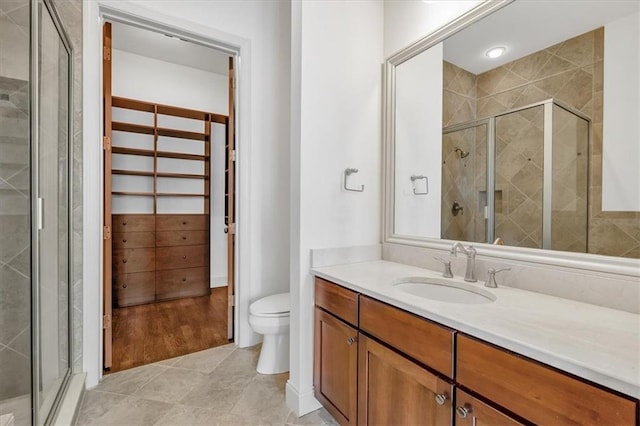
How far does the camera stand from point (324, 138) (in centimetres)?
169

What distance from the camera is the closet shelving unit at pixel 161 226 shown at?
3256 mm

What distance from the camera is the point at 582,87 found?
113cm

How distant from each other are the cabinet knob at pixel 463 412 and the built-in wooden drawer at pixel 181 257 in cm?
333

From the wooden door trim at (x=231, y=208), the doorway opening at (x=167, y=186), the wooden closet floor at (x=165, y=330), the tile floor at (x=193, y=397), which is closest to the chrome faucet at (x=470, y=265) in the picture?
the tile floor at (x=193, y=397)

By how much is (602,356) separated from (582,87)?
0.98m

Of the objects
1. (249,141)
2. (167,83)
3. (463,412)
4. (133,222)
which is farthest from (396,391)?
(167,83)

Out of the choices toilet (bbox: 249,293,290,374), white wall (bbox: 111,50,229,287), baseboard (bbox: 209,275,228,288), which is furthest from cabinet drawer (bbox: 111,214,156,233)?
toilet (bbox: 249,293,290,374)

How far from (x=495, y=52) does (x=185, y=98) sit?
3.53 m

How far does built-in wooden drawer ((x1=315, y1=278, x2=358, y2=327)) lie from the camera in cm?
134

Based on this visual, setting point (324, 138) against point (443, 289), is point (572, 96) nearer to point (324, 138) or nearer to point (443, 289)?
point (443, 289)

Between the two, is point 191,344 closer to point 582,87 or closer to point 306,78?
point 306,78

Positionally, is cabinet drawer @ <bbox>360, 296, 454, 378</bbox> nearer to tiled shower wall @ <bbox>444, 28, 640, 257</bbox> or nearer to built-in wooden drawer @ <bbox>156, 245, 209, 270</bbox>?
tiled shower wall @ <bbox>444, 28, 640, 257</bbox>

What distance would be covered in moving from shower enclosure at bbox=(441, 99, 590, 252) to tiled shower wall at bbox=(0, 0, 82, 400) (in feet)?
6.97

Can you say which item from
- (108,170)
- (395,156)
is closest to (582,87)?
(395,156)
